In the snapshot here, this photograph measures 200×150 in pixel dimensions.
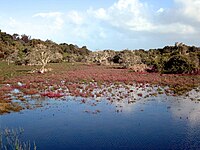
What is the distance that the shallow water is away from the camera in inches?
672

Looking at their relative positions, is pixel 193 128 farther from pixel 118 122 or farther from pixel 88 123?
pixel 88 123

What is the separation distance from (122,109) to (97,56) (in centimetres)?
9471

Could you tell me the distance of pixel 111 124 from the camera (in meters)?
21.2

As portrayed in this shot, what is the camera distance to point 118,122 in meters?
21.8

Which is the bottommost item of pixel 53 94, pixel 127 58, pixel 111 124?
pixel 111 124

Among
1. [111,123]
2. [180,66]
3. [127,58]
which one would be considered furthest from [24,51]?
[111,123]

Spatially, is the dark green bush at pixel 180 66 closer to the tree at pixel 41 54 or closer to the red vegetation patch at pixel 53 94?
the tree at pixel 41 54

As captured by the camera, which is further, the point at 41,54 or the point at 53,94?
the point at 41,54

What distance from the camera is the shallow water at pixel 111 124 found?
17.1m

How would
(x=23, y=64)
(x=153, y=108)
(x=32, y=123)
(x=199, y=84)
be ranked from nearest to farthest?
1. (x=32, y=123)
2. (x=153, y=108)
3. (x=199, y=84)
4. (x=23, y=64)

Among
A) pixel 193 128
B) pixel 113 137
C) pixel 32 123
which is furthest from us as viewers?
pixel 32 123

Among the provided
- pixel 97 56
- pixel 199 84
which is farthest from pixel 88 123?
pixel 97 56

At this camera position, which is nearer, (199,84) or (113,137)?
(113,137)

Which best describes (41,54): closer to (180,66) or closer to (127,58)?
(180,66)
